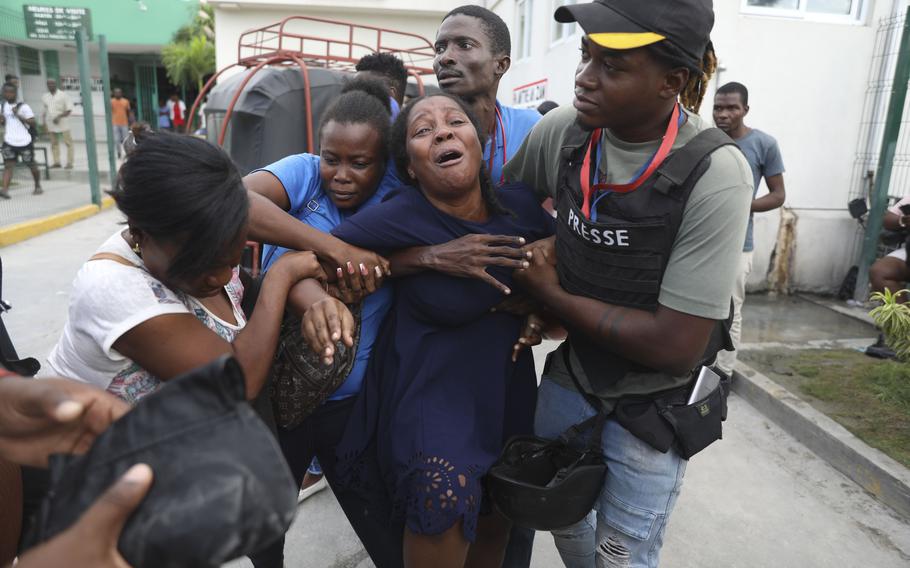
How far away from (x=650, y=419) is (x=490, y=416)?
428mm

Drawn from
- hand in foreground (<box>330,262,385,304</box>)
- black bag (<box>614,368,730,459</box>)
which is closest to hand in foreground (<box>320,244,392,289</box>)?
hand in foreground (<box>330,262,385,304</box>)

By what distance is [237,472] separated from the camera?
2.56ft

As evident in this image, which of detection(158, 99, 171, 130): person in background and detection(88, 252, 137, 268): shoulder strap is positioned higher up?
detection(88, 252, 137, 268): shoulder strap

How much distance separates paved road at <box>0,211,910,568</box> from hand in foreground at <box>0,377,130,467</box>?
1.86 metres

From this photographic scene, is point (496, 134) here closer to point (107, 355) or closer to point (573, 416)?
point (573, 416)

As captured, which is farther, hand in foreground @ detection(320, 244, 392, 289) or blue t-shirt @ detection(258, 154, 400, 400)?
blue t-shirt @ detection(258, 154, 400, 400)

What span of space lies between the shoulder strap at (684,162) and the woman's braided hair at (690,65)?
16 centimetres

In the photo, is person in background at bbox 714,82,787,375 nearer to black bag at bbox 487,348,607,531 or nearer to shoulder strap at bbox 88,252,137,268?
black bag at bbox 487,348,607,531

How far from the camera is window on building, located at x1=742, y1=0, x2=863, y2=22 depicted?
600cm

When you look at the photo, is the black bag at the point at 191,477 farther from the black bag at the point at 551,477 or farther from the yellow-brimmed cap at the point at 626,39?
the yellow-brimmed cap at the point at 626,39

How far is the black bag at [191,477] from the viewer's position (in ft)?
2.46

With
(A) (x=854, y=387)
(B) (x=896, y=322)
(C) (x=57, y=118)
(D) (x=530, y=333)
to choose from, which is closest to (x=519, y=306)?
(D) (x=530, y=333)

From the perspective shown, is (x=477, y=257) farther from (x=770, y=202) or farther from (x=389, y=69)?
(x=770, y=202)

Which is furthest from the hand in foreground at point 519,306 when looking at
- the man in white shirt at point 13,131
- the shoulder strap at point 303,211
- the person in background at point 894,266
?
the man in white shirt at point 13,131
